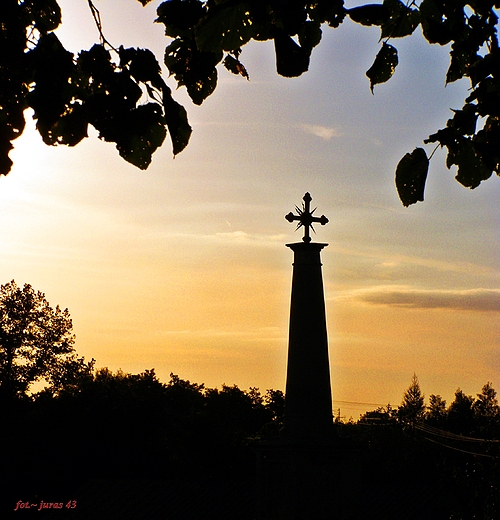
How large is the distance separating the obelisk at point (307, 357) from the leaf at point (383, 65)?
11.0 m

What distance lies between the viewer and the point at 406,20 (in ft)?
10.9

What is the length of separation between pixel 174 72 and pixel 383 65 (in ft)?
3.39

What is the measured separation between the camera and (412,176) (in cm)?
315

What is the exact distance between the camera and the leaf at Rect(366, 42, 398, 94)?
3459mm

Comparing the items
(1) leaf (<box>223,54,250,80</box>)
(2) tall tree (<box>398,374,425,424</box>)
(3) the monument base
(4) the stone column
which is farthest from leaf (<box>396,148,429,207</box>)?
(2) tall tree (<box>398,374,425,424</box>)

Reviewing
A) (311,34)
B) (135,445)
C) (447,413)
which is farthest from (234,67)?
(447,413)

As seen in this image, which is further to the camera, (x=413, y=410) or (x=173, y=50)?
(x=413, y=410)

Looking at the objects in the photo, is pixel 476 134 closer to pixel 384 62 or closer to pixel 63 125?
pixel 384 62

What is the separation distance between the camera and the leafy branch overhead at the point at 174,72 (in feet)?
9.39

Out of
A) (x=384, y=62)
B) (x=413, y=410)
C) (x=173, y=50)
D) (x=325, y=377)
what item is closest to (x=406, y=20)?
(x=384, y=62)

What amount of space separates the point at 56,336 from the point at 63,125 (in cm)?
4520

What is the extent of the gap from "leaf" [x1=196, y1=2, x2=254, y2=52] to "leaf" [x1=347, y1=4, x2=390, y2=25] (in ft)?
2.85

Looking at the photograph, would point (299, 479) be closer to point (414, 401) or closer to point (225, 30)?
point (225, 30)

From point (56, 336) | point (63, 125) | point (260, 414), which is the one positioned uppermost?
point (56, 336)
